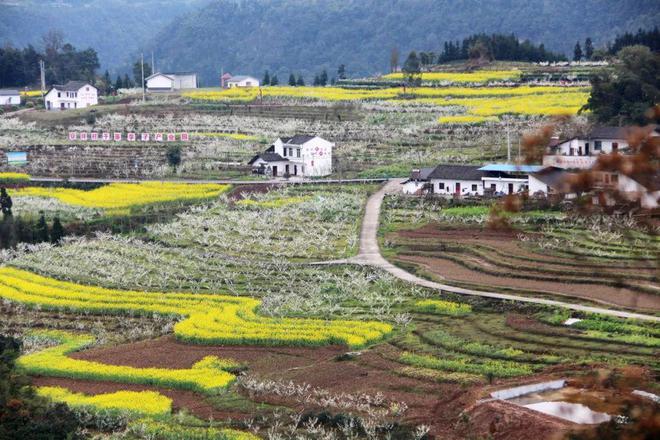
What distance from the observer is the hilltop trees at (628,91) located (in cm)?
5703

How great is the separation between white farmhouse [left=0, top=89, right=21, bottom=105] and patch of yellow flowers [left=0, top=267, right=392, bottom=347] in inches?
1797

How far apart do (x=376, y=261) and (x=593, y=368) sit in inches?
599

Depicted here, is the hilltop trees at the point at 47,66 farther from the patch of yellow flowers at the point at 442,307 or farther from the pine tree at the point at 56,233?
the patch of yellow flowers at the point at 442,307

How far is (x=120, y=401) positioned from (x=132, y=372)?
2.53 meters

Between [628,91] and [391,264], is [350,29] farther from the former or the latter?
[391,264]

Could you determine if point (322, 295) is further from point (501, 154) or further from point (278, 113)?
point (278, 113)

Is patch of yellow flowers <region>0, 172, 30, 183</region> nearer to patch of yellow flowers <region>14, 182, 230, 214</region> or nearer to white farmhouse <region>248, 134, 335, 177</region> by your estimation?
patch of yellow flowers <region>14, 182, 230, 214</region>

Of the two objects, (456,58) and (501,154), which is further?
(456,58)

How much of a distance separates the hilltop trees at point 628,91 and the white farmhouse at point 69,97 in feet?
127

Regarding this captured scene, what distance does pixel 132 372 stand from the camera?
102ft

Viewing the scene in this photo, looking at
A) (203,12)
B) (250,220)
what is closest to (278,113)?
(250,220)

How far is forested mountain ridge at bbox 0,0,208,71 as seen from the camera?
17762 centimetres

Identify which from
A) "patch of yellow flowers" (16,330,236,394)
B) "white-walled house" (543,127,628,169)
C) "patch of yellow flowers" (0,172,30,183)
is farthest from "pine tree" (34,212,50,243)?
"white-walled house" (543,127,628,169)

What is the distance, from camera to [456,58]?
96875 millimetres
